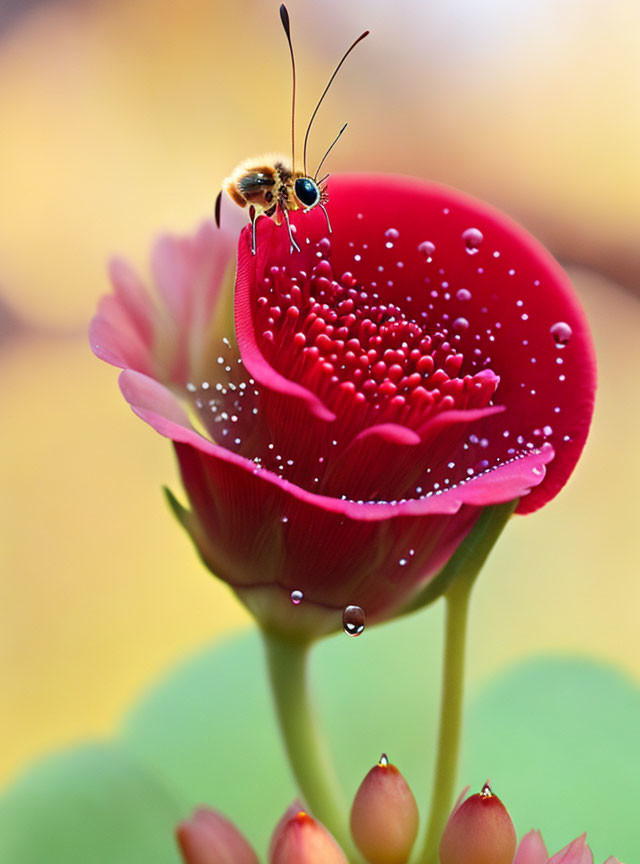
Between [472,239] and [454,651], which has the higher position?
[472,239]

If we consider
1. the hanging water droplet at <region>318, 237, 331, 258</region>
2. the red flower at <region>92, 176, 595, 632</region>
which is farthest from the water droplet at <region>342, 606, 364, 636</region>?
the hanging water droplet at <region>318, 237, 331, 258</region>

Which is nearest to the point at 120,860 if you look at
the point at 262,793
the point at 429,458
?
the point at 262,793

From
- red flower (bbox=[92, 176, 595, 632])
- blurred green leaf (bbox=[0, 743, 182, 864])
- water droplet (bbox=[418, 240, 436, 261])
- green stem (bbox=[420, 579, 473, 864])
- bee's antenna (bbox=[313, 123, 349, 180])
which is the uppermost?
bee's antenna (bbox=[313, 123, 349, 180])

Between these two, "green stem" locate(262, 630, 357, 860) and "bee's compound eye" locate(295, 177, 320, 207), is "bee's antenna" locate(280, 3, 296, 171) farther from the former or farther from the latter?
"green stem" locate(262, 630, 357, 860)

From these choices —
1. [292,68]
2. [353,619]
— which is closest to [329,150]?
[292,68]

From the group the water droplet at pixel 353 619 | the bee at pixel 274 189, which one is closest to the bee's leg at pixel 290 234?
the bee at pixel 274 189

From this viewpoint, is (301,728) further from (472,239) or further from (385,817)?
(472,239)

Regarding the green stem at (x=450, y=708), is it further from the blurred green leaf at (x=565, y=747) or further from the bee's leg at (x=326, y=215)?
the bee's leg at (x=326, y=215)
